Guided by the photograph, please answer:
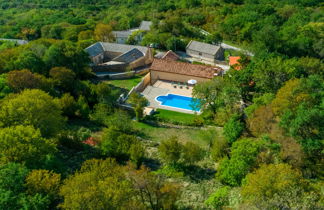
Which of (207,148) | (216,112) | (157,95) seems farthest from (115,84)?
(207,148)

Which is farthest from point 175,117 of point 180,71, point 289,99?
point 289,99

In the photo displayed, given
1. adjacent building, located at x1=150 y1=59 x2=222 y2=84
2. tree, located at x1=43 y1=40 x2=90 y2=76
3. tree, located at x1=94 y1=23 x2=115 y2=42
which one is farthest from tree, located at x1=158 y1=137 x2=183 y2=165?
tree, located at x1=94 y1=23 x2=115 y2=42

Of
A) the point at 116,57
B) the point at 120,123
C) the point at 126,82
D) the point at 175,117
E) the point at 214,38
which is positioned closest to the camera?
the point at 120,123

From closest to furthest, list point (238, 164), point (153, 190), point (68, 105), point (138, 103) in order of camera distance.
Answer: point (153, 190)
point (238, 164)
point (68, 105)
point (138, 103)

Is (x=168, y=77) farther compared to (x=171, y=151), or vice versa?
(x=168, y=77)

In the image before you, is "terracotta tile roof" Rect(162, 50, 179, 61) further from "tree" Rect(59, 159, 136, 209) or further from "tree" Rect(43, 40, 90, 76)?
"tree" Rect(59, 159, 136, 209)

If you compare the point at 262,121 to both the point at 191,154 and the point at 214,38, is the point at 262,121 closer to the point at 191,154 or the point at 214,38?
the point at 191,154

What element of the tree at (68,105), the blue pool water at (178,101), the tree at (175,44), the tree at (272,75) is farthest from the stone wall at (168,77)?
the tree at (68,105)

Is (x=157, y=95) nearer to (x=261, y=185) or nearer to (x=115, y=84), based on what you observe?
(x=115, y=84)
